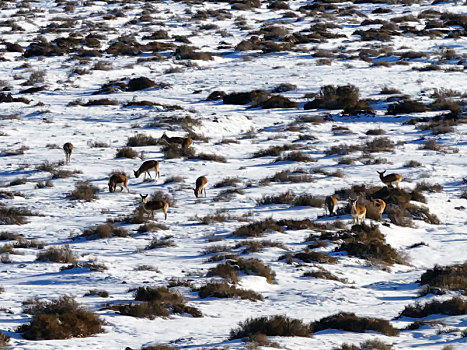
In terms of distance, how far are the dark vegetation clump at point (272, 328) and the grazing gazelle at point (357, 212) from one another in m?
6.60

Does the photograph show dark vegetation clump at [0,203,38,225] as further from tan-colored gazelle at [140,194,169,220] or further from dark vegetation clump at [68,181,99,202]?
tan-colored gazelle at [140,194,169,220]

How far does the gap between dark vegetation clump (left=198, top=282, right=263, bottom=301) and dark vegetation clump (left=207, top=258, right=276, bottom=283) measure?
513mm

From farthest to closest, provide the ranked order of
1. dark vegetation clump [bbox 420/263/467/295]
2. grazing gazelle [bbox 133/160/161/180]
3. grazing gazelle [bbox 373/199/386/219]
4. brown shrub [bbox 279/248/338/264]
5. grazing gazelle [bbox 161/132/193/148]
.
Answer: grazing gazelle [bbox 161/132/193/148] → grazing gazelle [bbox 133/160/161/180] → grazing gazelle [bbox 373/199/386/219] → brown shrub [bbox 279/248/338/264] → dark vegetation clump [bbox 420/263/467/295]

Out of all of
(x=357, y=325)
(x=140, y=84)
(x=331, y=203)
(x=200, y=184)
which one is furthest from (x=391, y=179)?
(x=140, y=84)

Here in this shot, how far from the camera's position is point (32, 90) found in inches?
1378

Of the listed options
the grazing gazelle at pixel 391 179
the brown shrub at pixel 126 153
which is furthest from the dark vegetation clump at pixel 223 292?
the brown shrub at pixel 126 153

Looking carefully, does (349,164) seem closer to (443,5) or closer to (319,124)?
(319,124)

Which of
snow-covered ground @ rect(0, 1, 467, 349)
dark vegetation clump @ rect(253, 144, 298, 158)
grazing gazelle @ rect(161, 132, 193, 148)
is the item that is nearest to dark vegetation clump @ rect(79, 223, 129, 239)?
snow-covered ground @ rect(0, 1, 467, 349)

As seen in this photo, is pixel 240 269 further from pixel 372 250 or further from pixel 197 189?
pixel 197 189

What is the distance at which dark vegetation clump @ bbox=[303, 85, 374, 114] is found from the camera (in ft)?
103

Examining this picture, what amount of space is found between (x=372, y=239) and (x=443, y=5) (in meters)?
50.0

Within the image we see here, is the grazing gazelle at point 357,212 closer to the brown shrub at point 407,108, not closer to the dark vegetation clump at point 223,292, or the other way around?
the dark vegetation clump at point 223,292

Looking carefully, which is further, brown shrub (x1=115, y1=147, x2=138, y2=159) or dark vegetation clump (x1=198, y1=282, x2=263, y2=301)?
brown shrub (x1=115, y1=147, x2=138, y2=159)

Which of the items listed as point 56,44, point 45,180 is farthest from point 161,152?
point 56,44
